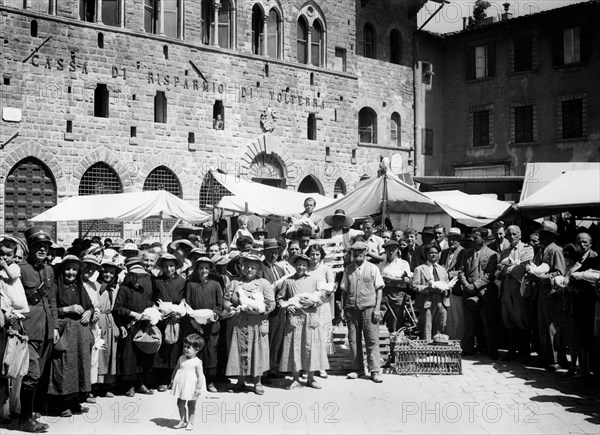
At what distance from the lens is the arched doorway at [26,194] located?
17453mm

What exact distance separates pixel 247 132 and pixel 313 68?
3.85 m

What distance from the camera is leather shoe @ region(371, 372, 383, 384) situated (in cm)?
860

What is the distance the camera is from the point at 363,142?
26.8 meters

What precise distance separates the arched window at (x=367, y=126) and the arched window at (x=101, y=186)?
11.2m

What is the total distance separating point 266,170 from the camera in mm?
22906

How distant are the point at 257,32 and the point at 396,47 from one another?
27.5 ft

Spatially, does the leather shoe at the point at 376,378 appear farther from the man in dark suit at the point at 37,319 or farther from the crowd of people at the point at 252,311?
the man in dark suit at the point at 37,319

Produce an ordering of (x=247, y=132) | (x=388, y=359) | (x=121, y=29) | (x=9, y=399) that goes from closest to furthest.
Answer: (x=9, y=399) → (x=388, y=359) → (x=121, y=29) → (x=247, y=132)

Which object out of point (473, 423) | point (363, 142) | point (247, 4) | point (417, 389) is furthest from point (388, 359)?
point (363, 142)

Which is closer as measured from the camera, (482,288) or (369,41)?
(482,288)

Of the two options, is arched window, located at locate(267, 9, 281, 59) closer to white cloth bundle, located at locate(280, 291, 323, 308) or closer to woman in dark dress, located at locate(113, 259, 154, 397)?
white cloth bundle, located at locate(280, 291, 323, 308)

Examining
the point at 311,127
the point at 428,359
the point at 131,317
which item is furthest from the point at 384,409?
the point at 311,127

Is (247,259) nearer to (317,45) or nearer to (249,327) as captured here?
(249,327)

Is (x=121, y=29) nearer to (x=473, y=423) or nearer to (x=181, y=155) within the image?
(x=181, y=155)
